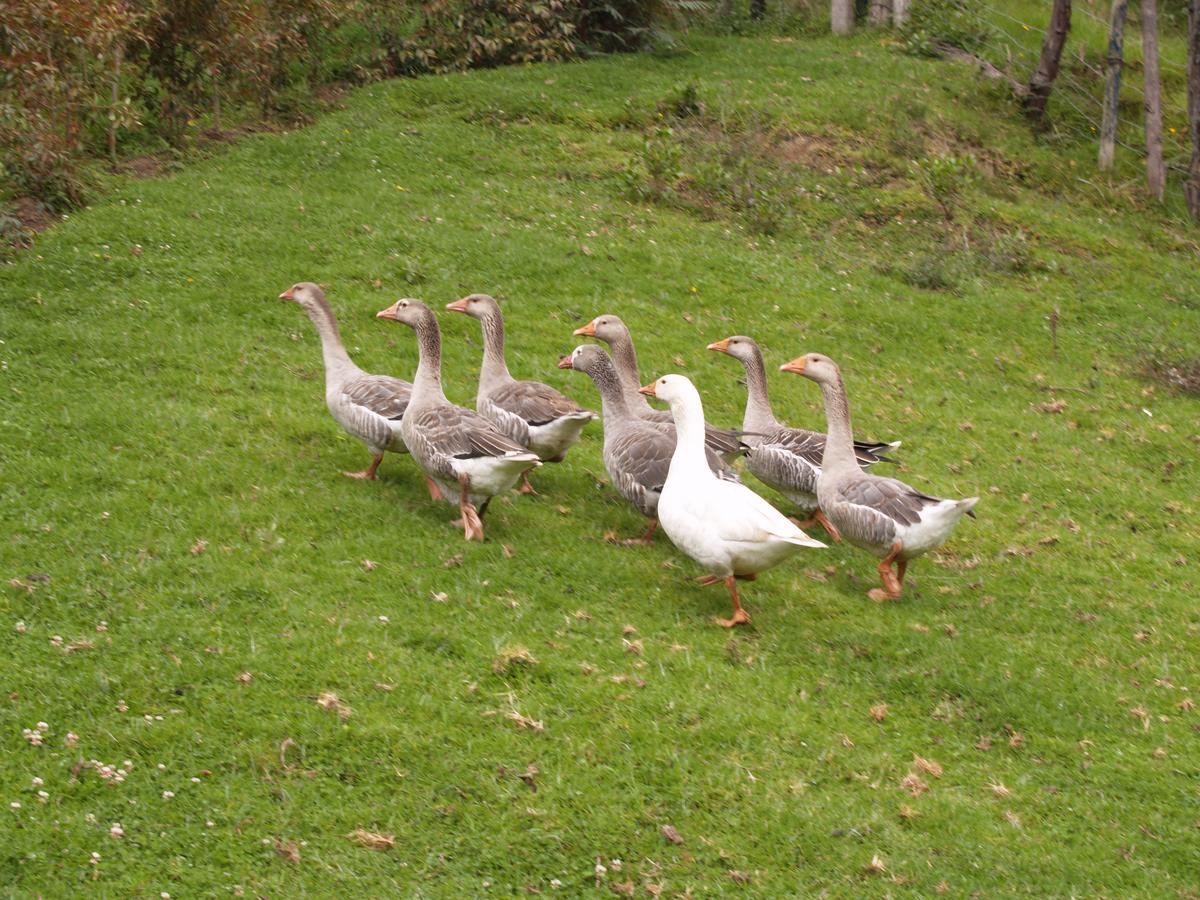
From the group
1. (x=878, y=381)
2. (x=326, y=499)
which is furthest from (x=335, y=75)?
(x=326, y=499)

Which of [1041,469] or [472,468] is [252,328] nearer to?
[472,468]

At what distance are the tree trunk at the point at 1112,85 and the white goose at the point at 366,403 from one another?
1851cm

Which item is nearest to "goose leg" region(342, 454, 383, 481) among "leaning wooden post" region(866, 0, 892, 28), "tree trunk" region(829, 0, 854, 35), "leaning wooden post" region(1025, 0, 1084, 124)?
"leaning wooden post" region(1025, 0, 1084, 124)

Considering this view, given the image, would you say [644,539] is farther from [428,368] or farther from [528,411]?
[428,368]

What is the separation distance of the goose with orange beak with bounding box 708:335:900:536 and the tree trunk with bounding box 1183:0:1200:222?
49.4 feet

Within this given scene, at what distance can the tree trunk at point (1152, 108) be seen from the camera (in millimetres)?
23188

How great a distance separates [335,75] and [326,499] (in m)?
16.3

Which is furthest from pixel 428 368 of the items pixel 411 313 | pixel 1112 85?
pixel 1112 85

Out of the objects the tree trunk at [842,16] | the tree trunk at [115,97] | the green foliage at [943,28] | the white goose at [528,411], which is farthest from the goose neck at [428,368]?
the tree trunk at [842,16]

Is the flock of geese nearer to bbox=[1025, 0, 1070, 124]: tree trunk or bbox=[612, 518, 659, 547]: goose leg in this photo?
bbox=[612, 518, 659, 547]: goose leg

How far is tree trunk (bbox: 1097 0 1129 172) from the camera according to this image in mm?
23719

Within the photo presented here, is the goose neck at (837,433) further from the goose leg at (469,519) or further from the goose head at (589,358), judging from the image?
the goose leg at (469,519)

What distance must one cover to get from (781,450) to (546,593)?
3.10 meters

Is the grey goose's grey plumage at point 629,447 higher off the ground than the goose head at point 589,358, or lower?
lower
